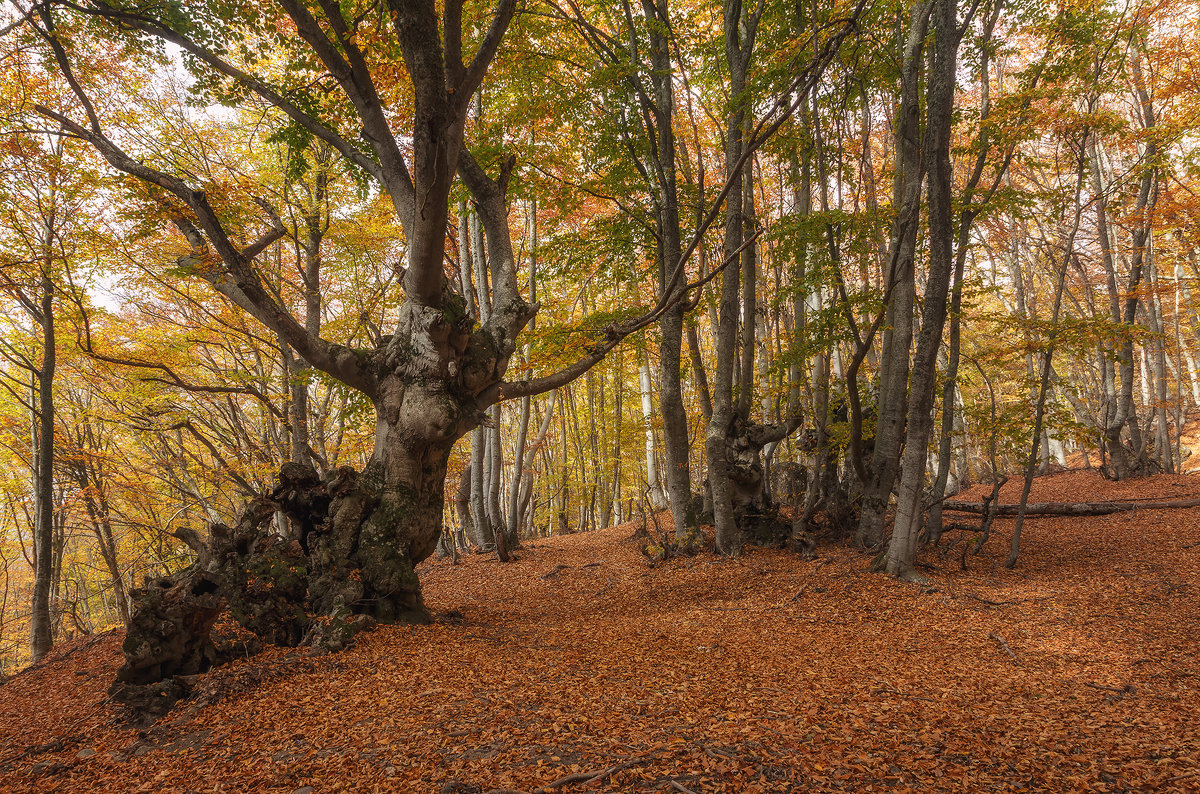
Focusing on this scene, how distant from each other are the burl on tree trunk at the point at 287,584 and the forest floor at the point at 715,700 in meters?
0.29

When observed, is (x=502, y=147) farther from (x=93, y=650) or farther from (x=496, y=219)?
(x=93, y=650)

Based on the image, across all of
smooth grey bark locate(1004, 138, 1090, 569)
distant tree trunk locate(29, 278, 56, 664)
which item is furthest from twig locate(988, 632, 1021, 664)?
distant tree trunk locate(29, 278, 56, 664)

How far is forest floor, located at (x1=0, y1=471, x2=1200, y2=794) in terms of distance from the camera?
8.04ft

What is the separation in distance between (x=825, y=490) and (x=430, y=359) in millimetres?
6417

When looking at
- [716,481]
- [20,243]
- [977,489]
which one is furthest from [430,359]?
[977,489]

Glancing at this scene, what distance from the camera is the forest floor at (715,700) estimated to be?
2.45 meters

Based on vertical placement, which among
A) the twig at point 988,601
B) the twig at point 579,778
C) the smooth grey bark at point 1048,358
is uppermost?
the smooth grey bark at point 1048,358

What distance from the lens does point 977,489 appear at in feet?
48.8

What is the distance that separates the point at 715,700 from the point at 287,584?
3630 mm

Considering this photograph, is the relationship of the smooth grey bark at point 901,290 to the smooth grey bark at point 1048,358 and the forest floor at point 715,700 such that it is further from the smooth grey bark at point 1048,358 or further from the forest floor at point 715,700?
the smooth grey bark at point 1048,358

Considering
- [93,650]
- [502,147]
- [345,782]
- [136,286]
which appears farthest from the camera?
[136,286]

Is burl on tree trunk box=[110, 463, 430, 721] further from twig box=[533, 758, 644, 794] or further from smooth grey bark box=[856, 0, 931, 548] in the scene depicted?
smooth grey bark box=[856, 0, 931, 548]

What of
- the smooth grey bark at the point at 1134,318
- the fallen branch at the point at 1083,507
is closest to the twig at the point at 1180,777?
the fallen branch at the point at 1083,507

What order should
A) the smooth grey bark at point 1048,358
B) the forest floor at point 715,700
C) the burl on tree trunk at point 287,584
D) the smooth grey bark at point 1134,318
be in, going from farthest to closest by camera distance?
1. the smooth grey bark at point 1134,318
2. the smooth grey bark at point 1048,358
3. the burl on tree trunk at point 287,584
4. the forest floor at point 715,700
